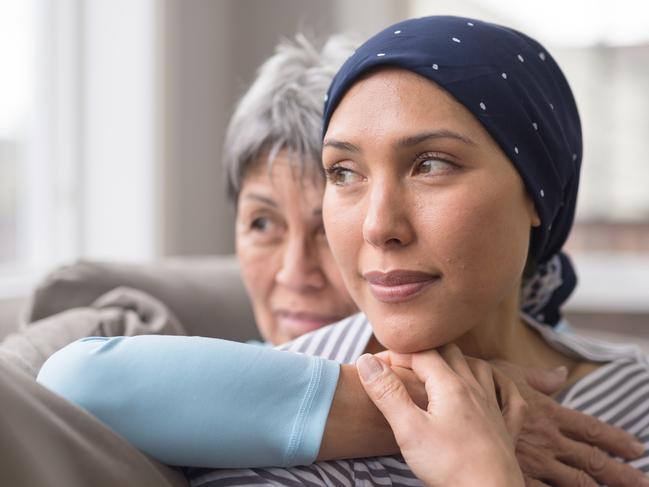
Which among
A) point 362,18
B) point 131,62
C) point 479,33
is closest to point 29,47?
point 131,62

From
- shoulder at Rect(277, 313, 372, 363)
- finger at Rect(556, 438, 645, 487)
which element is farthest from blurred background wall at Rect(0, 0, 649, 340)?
finger at Rect(556, 438, 645, 487)

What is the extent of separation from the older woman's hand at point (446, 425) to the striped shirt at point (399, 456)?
0.09 m

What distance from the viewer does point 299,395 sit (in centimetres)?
92

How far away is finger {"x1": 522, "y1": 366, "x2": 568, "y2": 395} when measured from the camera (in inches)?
47.7

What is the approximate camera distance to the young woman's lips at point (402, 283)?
3.34 ft

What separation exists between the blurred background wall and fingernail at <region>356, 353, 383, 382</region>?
1.68 m

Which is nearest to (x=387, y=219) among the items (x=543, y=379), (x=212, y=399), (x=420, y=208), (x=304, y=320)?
(x=420, y=208)

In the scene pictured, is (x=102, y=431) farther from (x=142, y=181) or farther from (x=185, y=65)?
(x=185, y=65)

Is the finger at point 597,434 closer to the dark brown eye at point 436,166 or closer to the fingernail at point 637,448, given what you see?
the fingernail at point 637,448

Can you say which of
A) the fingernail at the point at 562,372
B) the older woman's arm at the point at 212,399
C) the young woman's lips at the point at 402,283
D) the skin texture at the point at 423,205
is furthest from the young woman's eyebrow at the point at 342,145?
the fingernail at the point at 562,372

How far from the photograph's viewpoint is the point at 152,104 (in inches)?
115

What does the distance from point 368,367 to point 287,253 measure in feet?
1.91

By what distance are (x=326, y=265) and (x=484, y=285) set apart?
1.69ft

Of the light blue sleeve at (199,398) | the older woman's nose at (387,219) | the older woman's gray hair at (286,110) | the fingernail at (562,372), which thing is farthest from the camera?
the older woman's gray hair at (286,110)
